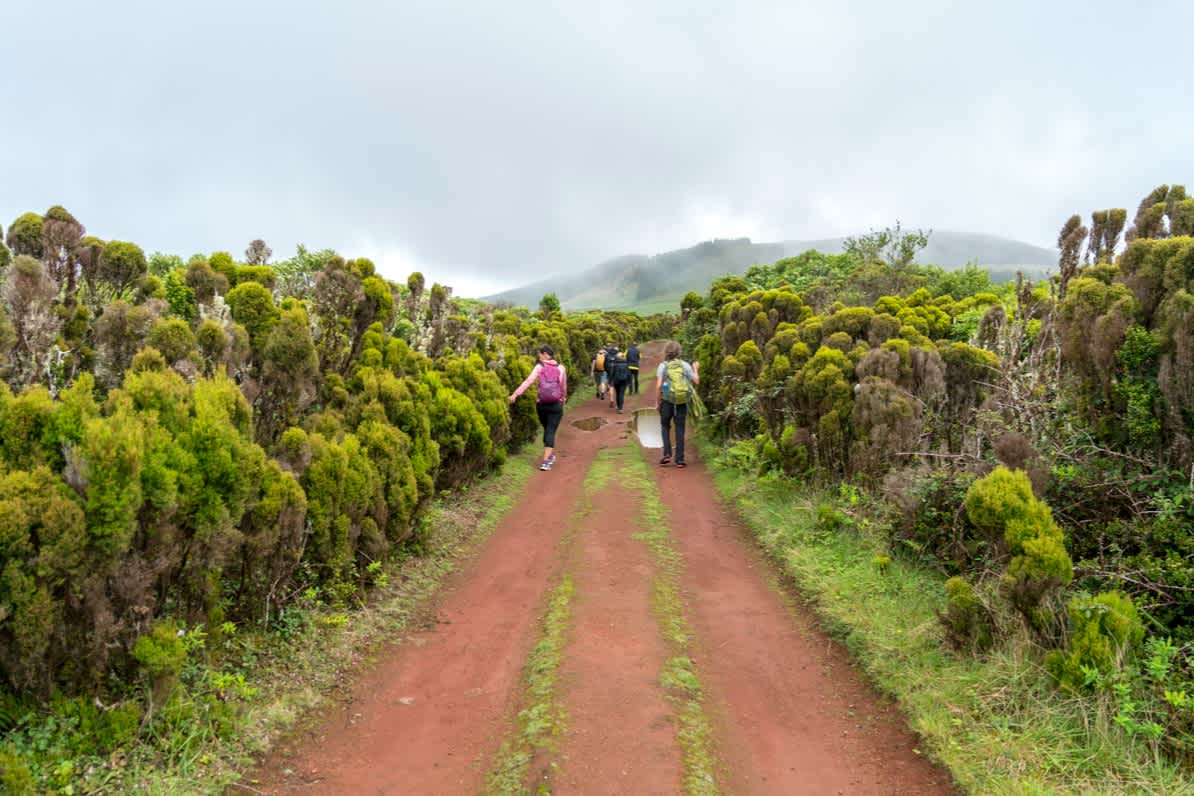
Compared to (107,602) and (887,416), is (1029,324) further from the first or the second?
(107,602)

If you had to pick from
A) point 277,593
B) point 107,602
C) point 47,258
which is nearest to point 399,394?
point 277,593

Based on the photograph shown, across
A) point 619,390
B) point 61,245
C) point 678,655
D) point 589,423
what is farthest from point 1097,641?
point 619,390

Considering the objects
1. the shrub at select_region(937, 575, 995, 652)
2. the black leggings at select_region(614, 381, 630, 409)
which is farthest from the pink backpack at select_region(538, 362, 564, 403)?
the shrub at select_region(937, 575, 995, 652)

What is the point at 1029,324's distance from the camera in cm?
772

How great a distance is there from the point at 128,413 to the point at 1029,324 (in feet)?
27.4

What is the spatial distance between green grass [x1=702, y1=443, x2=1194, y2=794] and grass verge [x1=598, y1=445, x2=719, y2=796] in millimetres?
1095

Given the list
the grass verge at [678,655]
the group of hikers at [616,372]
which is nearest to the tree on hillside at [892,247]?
the group of hikers at [616,372]

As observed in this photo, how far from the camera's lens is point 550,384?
36.0 ft

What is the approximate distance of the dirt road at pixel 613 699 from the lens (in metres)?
3.55

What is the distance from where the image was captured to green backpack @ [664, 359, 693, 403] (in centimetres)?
1060

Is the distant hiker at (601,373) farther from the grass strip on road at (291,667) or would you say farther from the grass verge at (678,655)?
the grass strip on road at (291,667)

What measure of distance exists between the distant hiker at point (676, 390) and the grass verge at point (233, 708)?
5.48m

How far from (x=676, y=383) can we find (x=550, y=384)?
78.0 inches

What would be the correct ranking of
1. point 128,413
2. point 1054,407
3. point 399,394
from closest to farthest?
1. point 128,413
2. point 1054,407
3. point 399,394
